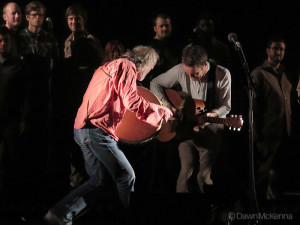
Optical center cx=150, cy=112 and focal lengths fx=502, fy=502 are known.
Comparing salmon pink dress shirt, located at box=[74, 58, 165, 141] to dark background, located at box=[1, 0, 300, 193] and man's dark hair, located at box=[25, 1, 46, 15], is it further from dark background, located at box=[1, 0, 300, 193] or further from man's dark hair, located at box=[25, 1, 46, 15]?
dark background, located at box=[1, 0, 300, 193]

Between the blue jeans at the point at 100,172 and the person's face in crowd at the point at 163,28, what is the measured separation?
2016 mm

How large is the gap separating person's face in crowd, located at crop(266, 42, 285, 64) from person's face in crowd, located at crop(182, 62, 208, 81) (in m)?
1.07

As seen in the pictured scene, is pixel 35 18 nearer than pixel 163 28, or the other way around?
pixel 35 18

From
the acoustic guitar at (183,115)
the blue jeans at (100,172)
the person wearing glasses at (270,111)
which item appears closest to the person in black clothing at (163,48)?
the acoustic guitar at (183,115)

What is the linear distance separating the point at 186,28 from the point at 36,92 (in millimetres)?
2227

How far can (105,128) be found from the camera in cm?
432

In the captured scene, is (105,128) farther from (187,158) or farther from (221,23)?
(221,23)

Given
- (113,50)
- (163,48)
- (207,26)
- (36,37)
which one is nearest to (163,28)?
(163,48)

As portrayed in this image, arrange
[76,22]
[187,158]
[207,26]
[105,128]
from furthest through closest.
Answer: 1. [207,26]
2. [76,22]
3. [187,158]
4. [105,128]

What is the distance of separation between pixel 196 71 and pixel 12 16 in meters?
2.12

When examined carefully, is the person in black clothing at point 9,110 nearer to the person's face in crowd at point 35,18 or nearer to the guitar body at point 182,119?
the person's face in crowd at point 35,18

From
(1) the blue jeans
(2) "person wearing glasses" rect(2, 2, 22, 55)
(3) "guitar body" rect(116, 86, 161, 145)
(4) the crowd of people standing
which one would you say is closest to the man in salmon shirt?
(1) the blue jeans

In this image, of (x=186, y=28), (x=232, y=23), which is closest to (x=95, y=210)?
(x=186, y=28)

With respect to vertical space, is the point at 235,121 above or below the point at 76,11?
below
